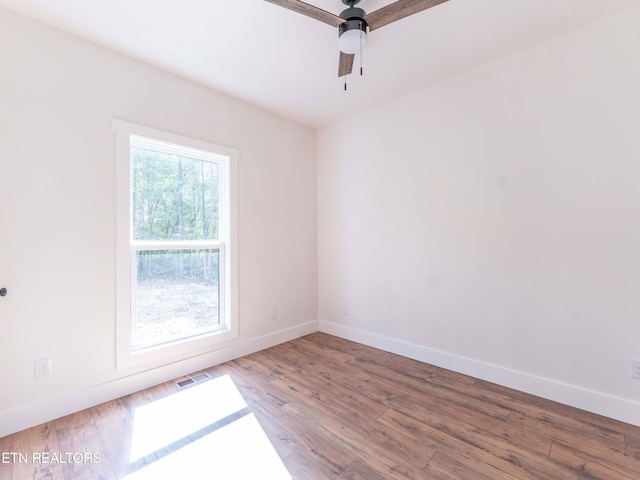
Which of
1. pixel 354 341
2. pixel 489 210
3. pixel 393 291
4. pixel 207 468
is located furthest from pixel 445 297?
pixel 207 468

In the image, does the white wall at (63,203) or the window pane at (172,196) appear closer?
the white wall at (63,203)

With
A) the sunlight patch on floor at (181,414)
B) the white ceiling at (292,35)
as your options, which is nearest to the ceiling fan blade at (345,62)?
the white ceiling at (292,35)

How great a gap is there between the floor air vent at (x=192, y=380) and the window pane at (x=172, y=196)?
128 centimetres

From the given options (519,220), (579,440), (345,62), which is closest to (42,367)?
(345,62)

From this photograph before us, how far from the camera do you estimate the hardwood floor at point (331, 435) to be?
1572 mm

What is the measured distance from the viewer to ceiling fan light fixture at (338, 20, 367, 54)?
1694 millimetres

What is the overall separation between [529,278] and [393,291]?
4.11 ft

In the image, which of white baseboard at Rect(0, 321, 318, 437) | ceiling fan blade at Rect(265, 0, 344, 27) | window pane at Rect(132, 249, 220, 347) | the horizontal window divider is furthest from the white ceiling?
white baseboard at Rect(0, 321, 318, 437)

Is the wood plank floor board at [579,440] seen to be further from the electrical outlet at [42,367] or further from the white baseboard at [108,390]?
the electrical outlet at [42,367]

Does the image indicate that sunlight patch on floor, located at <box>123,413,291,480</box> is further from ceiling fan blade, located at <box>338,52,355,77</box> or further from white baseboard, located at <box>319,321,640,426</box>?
ceiling fan blade, located at <box>338,52,355,77</box>

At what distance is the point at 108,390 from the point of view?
7.36ft

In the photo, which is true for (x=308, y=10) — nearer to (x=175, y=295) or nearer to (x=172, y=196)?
(x=172, y=196)

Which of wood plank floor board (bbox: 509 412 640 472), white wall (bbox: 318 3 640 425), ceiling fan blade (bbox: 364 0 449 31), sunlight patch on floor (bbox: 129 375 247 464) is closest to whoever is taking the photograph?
ceiling fan blade (bbox: 364 0 449 31)

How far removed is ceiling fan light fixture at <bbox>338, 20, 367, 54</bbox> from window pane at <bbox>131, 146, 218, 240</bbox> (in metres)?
1.83
